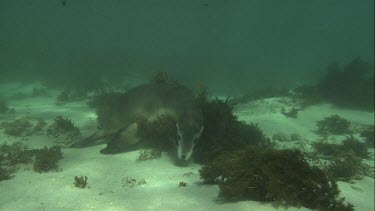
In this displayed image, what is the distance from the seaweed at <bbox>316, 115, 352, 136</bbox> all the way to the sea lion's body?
6943mm

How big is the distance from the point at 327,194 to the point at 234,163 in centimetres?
148

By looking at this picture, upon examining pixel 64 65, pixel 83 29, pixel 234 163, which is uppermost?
pixel 83 29

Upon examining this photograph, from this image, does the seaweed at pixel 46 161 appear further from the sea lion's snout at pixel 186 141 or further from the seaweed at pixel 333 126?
the seaweed at pixel 333 126

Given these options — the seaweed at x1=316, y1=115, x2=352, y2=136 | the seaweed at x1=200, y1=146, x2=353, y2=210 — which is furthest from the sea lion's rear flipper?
the seaweed at x1=316, y1=115, x2=352, y2=136

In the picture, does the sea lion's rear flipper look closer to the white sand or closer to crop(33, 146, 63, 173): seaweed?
the white sand

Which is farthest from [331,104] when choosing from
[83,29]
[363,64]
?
[83,29]

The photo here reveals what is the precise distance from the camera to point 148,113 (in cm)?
884

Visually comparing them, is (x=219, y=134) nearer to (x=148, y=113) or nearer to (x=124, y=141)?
(x=148, y=113)

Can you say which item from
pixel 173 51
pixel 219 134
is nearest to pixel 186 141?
pixel 219 134

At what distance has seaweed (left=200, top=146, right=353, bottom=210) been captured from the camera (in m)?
4.64

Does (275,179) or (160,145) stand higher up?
(160,145)

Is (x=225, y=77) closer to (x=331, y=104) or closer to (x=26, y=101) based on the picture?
(x=331, y=104)

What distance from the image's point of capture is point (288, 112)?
14.3 m

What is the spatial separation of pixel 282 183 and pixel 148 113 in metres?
4.95
